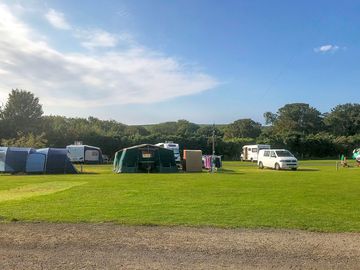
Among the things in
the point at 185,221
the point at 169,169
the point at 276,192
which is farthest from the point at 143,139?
the point at 185,221

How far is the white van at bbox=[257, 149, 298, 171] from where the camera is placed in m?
37.5

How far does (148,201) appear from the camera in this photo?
44.9ft

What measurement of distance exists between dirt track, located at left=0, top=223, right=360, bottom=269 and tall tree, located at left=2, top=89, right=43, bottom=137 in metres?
69.4

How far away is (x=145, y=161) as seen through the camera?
35.1 metres

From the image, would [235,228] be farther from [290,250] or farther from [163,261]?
[163,261]

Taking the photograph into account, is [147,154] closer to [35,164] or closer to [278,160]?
[35,164]

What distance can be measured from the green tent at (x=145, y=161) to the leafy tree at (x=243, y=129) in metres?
80.7

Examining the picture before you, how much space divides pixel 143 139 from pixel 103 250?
62.9 metres

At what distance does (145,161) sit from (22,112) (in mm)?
58364

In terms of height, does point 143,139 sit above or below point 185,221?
above

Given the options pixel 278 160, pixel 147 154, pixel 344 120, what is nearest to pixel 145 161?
pixel 147 154

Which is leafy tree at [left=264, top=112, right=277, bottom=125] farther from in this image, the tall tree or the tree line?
the tall tree

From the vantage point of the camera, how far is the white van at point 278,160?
123 ft

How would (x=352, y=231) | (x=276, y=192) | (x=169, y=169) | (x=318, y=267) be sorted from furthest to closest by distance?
(x=169, y=169) < (x=276, y=192) < (x=352, y=231) < (x=318, y=267)
